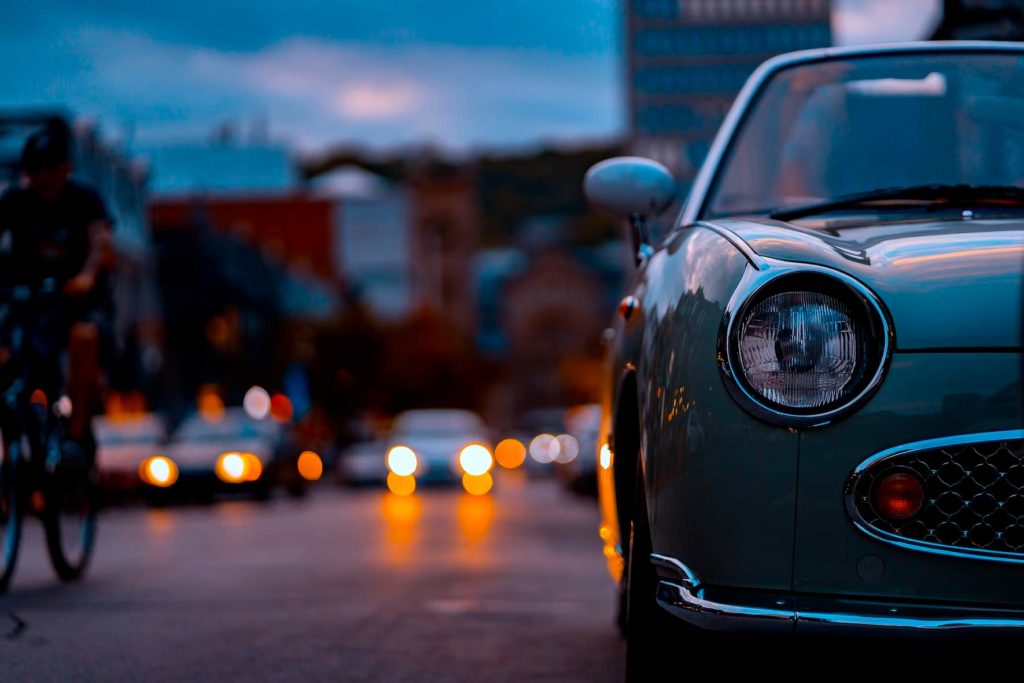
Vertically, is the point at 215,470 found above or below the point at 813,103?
below

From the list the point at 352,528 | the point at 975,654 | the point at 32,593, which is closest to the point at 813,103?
the point at 975,654

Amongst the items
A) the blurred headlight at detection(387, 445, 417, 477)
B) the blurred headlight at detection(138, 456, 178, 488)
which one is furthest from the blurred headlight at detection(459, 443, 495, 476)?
the blurred headlight at detection(138, 456, 178, 488)

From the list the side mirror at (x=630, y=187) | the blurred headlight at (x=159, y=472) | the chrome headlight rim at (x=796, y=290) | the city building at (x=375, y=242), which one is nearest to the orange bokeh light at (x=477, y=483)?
the blurred headlight at (x=159, y=472)

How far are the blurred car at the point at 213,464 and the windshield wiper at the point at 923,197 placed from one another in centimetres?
2002

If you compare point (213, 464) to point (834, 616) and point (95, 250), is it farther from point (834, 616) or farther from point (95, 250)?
point (834, 616)

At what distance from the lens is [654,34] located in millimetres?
66750

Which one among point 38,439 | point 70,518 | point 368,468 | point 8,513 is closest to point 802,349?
point 8,513

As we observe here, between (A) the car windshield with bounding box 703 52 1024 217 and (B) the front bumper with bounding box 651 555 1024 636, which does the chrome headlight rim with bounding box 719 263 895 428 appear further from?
(A) the car windshield with bounding box 703 52 1024 217

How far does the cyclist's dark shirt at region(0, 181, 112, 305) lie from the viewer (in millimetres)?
7219

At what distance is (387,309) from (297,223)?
10077 mm

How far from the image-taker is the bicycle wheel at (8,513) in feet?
22.2

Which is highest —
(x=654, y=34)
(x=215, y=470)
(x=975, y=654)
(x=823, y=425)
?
(x=654, y=34)

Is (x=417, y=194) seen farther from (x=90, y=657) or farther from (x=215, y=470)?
(x=90, y=657)

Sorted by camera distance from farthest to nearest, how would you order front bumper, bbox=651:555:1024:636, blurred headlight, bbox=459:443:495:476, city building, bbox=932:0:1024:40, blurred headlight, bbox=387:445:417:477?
1. blurred headlight, bbox=387:445:417:477
2. blurred headlight, bbox=459:443:495:476
3. city building, bbox=932:0:1024:40
4. front bumper, bbox=651:555:1024:636
